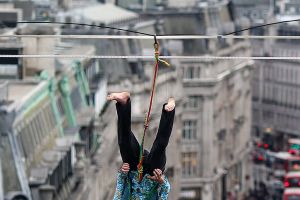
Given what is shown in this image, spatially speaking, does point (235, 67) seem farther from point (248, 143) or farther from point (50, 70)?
point (50, 70)

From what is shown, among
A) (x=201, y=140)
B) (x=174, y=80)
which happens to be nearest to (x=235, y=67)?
(x=201, y=140)

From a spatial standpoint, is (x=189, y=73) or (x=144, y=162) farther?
(x=189, y=73)

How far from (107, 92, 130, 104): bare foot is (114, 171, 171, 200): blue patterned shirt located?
0.77m

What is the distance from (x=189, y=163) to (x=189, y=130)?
8.41 feet

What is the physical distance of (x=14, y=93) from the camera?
2028 inches

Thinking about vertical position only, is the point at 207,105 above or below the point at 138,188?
below

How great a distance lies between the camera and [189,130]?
11262cm

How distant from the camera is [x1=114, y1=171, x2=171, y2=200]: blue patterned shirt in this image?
15422 millimetres

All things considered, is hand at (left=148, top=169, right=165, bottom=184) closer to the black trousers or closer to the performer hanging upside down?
the performer hanging upside down

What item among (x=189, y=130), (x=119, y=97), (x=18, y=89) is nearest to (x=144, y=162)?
(x=119, y=97)

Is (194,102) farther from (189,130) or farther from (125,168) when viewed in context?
(125,168)

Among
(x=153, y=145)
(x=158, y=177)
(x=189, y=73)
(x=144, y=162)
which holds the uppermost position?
(x=153, y=145)

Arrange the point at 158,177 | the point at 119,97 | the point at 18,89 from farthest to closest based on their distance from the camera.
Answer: the point at 18,89 < the point at 158,177 < the point at 119,97

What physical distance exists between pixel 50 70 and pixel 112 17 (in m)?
51.1
